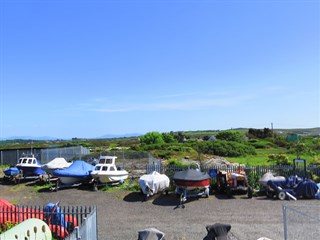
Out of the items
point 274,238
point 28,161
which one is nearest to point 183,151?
point 28,161

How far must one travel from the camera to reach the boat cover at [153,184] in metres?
16.7

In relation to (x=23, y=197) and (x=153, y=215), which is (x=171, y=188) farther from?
(x=23, y=197)

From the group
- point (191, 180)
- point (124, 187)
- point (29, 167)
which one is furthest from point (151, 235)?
point (29, 167)

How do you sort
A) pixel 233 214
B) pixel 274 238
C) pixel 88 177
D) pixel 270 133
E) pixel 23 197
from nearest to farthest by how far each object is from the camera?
pixel 274 238 < pixel 233 214 < pixel 23 197 < pixel 88 177 < pixel 270 133

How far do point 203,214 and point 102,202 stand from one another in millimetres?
5375

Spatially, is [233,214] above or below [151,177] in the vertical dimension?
below

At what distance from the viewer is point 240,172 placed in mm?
18562

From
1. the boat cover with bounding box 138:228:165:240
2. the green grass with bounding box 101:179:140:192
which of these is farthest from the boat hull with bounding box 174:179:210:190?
the boat cover with bounding box 138:228:165:240

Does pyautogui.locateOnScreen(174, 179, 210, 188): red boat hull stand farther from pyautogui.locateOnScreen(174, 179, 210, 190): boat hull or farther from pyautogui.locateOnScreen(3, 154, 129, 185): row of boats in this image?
pyautogui.locateOnScreen(3, 154, 129, 185): row of boats

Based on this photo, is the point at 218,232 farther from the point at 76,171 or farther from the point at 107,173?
the point at 76,171

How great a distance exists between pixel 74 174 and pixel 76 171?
Answer: 0.27 m

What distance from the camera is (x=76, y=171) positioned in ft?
67.6

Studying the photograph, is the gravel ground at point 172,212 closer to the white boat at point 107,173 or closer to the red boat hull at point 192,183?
the red boat hull at point 192,183

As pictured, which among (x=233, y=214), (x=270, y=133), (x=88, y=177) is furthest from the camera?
(x=270, y=133)
